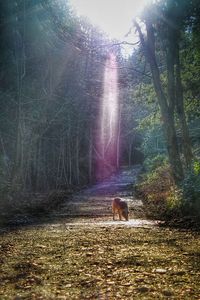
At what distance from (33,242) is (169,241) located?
9.63 ft

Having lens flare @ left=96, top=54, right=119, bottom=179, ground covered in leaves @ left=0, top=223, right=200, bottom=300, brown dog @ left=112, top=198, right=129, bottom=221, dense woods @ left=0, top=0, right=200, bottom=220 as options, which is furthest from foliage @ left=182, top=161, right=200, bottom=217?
lens flare @ left=96, top=54, right=119, bottom=179

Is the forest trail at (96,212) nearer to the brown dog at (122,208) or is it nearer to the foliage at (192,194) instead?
the brown dog at (122,208)

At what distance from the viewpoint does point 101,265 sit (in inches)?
278

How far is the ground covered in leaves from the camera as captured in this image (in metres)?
5.61

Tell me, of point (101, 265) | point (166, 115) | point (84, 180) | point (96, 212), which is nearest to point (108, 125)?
point (84, 180)

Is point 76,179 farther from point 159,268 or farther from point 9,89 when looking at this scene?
point 159,268

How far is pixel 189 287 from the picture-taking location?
572 cm

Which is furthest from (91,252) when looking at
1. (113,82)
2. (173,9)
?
(113,82)

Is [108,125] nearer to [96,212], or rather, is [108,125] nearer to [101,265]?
[96,212]

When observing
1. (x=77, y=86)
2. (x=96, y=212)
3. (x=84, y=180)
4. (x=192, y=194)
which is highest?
(x=77, y=86)

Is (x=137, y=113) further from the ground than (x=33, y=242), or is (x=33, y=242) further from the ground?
(x=137, y=113)

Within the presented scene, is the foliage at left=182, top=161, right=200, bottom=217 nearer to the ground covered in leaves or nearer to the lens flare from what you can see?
the ground covered in leaves

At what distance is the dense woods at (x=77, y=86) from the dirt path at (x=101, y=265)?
409 centimetres

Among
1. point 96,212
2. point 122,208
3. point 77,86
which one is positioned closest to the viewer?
point 122,208
